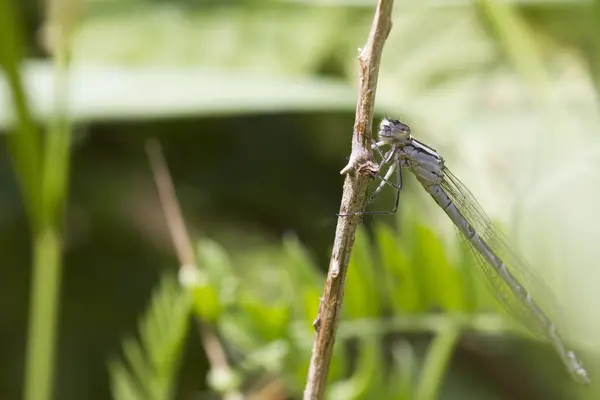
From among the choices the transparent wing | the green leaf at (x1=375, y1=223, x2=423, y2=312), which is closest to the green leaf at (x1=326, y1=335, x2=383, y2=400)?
the green leaf at (x1=375, y1=223, x2=423, y2=312)

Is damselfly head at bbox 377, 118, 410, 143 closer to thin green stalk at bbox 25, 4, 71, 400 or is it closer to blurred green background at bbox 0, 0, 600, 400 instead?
blurred green background at bbox 0, 0, 600, 400

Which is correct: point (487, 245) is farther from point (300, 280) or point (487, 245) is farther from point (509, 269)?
point (300, 280)

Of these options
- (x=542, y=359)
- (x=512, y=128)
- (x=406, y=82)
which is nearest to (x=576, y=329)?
(x=542, y=359)

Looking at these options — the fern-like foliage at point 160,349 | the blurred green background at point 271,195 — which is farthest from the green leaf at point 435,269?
the fern-like foliage at point 160,349

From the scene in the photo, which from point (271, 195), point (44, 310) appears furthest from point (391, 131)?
point (271, 195)

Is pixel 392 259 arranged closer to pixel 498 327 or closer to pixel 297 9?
pixel 498 327

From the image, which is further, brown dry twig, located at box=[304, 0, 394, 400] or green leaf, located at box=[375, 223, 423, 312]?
green leaf, located at box=[375, 223, 423, 312]

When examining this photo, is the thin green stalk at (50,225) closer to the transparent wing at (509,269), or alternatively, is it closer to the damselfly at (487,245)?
the damselfly at (487,245)
